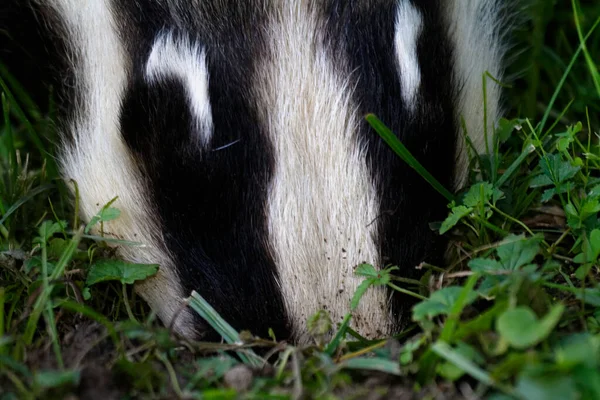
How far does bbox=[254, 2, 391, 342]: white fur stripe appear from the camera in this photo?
6.19 feet

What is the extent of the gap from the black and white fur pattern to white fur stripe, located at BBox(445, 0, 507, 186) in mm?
25

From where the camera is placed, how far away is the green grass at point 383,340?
1457mm

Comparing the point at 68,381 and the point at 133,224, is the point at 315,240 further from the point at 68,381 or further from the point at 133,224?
the point at 68,381

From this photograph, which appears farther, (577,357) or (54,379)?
(54,379)

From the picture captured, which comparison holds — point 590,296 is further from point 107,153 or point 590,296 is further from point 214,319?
point 107,153

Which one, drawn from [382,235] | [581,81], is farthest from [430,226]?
[581,81]

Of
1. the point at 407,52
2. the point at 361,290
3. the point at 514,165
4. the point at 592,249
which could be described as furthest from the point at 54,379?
the point at 514,165

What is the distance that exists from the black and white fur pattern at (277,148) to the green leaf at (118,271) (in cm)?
4

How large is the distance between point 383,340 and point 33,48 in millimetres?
1476

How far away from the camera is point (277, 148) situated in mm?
1931

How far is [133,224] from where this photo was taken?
208cm

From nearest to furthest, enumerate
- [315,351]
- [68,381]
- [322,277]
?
[68,381] → [315,351] → [322,277]

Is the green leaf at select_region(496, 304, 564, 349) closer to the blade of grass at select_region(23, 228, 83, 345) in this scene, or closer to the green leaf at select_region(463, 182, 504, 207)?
the green leaf at select_region(463, 182, 504, 207)

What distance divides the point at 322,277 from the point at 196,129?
0.48 m
